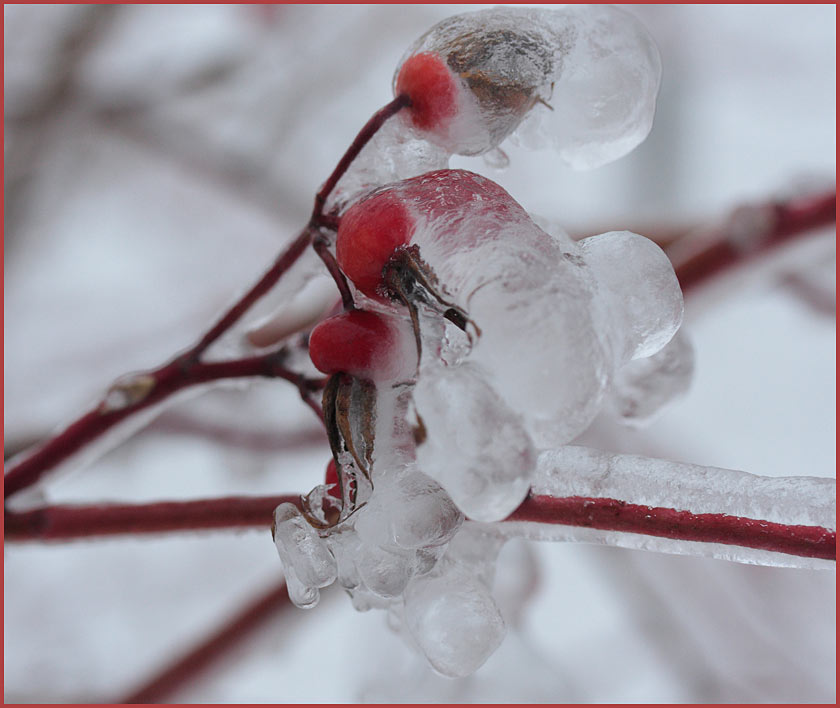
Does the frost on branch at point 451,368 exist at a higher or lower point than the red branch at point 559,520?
higher

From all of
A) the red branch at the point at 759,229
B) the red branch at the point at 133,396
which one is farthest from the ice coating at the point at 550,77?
the red branch at the point at 759,229

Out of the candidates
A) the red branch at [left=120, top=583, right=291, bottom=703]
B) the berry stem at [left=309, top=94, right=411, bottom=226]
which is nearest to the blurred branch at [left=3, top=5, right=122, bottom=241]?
the red branch at [left=120, top=583, right=291, bottom=703]

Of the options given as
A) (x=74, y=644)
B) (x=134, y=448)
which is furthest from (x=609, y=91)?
(x=74, y=644)

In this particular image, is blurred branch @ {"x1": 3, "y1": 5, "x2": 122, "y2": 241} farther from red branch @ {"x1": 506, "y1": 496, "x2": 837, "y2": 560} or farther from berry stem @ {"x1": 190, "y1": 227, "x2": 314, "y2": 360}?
red branch @ {"x1": 506, "y1": 496, "x2": 837, "y2": 560}

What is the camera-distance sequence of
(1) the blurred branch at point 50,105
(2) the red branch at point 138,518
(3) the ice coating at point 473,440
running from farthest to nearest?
(1) the blurred branch at point 50,105
(2) the red branch at point 138,518
(3) the ice coating at point 473,440

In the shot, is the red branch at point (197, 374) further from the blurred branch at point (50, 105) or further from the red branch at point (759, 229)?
the blurred branch at point (50, 105)

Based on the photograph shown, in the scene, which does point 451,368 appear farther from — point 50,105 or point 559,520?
point 50,105

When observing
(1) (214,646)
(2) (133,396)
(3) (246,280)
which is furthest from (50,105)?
(2) (133,396)
